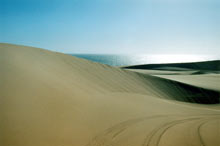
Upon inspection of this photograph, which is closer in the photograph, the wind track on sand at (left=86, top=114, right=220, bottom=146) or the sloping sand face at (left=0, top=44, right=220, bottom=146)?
the sloping sand face at (left=0, top=44, right=220, bottom=146)

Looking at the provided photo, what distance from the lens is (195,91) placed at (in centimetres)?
1477

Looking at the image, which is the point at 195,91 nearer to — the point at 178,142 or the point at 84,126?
the point at 178,142

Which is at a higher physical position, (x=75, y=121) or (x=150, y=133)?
(x=75, y=121)

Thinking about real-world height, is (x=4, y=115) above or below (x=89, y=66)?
below

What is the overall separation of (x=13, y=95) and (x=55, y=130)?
2.04 m

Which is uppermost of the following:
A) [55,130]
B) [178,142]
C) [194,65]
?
[194,65]

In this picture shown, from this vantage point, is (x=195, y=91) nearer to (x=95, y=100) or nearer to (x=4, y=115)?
(x=95, y=100)

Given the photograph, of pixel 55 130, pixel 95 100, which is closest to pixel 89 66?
pixel 95 100

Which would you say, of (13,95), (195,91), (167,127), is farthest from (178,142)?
(195,91)

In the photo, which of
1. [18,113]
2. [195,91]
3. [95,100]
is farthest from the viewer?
[195,91]

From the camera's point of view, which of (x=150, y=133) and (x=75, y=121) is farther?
(x=75, y=121)

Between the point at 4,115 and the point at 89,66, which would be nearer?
the point at 4,115

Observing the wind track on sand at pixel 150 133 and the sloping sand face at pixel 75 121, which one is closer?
the sloping sand face at pixel 75 121

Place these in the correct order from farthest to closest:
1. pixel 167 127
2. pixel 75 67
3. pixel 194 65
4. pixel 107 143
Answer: pixel 194 65, pixel 75 67, pixel 167 127, pixel 107 143
